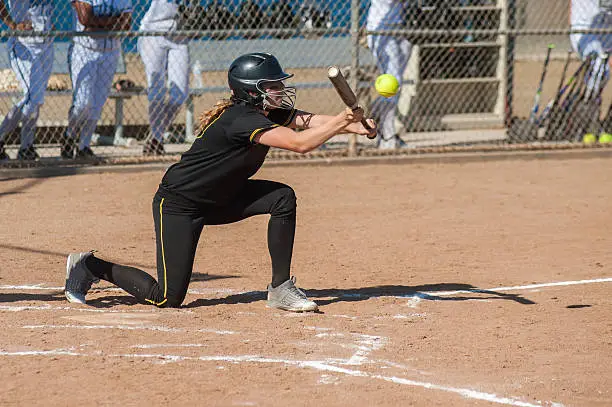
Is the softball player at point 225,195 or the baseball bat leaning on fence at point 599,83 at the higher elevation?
the baseball bat leaning on fence at point 599,83

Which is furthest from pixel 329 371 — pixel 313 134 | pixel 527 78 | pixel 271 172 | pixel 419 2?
pixel 527 78

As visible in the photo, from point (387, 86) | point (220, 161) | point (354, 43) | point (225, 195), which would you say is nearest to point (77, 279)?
point (225, 195)

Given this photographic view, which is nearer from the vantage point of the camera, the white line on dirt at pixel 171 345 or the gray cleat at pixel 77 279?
the white line on dirt at pixel 171 345

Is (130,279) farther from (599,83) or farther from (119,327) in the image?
(599,83)

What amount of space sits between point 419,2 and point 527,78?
500 cm

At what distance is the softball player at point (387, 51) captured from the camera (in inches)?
435

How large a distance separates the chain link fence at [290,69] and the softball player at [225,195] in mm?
4947

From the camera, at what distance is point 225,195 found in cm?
538

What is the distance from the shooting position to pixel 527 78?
17016 mm

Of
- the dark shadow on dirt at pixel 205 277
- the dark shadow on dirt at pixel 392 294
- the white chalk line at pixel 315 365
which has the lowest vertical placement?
the white chalk line at pixel 315 365

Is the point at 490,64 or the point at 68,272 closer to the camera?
the point at 68,272

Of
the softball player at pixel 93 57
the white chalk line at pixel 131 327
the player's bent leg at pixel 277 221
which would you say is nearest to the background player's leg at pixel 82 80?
the softball player at pixel 93 57

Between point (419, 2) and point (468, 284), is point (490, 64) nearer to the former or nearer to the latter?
point (419, 2)

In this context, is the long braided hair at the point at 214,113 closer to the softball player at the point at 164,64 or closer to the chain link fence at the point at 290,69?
the chain link fence at the point at 290,69
